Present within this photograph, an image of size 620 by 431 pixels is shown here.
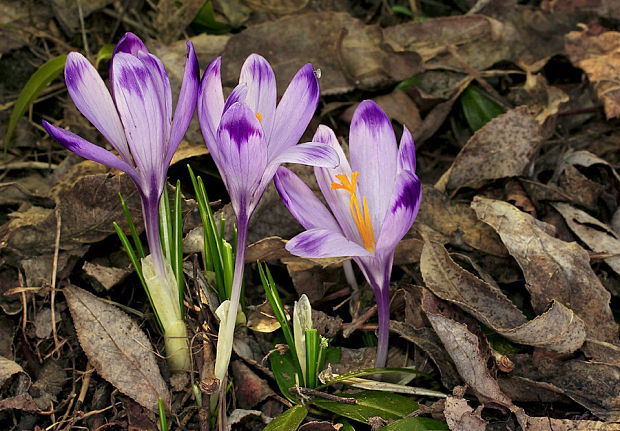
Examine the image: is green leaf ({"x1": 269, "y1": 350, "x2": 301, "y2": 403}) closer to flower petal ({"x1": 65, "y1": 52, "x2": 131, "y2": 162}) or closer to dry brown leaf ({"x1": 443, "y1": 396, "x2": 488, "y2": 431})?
dry brown leaf ({"x1": 443, "y1": 396, "x2": 488, "y2": 431})

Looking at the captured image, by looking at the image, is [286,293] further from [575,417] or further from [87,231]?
[575,417]

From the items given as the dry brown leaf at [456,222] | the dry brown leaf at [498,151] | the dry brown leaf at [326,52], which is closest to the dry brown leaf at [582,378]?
the dry brown leaf at [456,222]

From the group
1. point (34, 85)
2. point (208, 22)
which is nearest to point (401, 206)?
point (34, 85)

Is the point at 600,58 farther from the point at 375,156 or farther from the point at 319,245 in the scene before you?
the point at 319,245

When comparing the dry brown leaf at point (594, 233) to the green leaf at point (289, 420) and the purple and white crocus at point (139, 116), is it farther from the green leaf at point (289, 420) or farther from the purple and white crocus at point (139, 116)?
the purple and white crocus at point (139, 116)

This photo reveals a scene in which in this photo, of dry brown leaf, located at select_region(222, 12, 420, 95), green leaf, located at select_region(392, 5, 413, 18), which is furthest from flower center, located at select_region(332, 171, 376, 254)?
green leaf, located at select_region(392, 5, 413, 18)

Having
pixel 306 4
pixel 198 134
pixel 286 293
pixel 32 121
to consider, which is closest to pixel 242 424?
pixel 286 293
